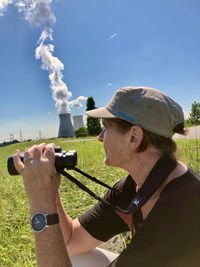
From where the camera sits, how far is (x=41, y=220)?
91 centimetres

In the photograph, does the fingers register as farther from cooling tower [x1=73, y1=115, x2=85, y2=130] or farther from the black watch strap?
cooling tower [x1=73, y1=115, x2=85, y2=130]

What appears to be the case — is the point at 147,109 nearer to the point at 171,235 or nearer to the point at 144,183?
the point at 144,183

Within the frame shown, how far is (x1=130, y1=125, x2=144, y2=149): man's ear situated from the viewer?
3.58 ft

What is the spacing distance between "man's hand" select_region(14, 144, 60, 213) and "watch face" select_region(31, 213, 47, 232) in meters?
0.03

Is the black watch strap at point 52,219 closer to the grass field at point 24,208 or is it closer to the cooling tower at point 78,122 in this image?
the grass field at point 24,208

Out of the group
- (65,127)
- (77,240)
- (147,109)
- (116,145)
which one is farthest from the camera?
(65,127)

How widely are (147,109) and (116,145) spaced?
0.97 feet

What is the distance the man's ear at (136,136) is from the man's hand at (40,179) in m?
0.46

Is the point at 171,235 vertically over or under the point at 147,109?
under

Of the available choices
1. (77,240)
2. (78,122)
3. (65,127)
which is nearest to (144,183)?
(77,240)

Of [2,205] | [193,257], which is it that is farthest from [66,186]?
[193,257]

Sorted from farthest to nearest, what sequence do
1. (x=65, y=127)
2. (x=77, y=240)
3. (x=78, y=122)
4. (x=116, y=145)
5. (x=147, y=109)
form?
(x=78, y=122), (x=65, y=127), (x=77, y=240), (x=116, y=145), (x=147, y=109)

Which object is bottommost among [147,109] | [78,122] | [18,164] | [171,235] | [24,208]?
[78,122]

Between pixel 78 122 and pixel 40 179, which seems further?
pixel 78 122
